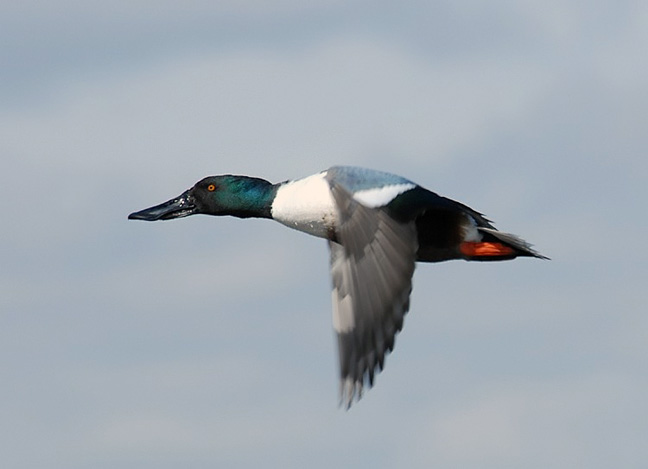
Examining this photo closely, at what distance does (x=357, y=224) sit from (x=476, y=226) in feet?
7.28

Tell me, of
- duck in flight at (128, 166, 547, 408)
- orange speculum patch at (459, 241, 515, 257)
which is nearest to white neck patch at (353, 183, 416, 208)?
duck in flight at (128, 166, 547, 408)

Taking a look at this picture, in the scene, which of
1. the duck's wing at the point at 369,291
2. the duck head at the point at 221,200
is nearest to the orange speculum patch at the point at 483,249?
the duck's wing at the point at 369,291

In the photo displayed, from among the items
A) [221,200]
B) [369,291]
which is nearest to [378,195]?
[369,291]

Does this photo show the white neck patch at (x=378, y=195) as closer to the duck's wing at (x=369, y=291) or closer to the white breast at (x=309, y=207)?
the duck's wing at (x=369, y=291)

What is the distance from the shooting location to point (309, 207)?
713 inches

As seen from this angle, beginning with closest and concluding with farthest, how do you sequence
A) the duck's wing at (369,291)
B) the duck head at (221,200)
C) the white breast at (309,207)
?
the duck's wing at (369,291) → the white breast at (309,207) → the duck head at (221,200)

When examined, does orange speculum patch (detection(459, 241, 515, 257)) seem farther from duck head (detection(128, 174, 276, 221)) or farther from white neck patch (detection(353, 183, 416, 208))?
duck head (detection(128, 174, 276, 221))

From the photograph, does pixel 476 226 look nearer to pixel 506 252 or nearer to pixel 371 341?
pixel 506 252

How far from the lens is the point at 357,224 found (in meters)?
16.5

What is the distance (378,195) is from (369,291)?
4.20 feet

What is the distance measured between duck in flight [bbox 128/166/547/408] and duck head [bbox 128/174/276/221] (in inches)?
0.5

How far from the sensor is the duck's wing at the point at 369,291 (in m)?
15.9

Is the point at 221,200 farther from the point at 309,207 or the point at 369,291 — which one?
the point at 369,291

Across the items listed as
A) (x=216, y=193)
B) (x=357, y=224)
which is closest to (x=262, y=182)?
(x=216, y=193)
